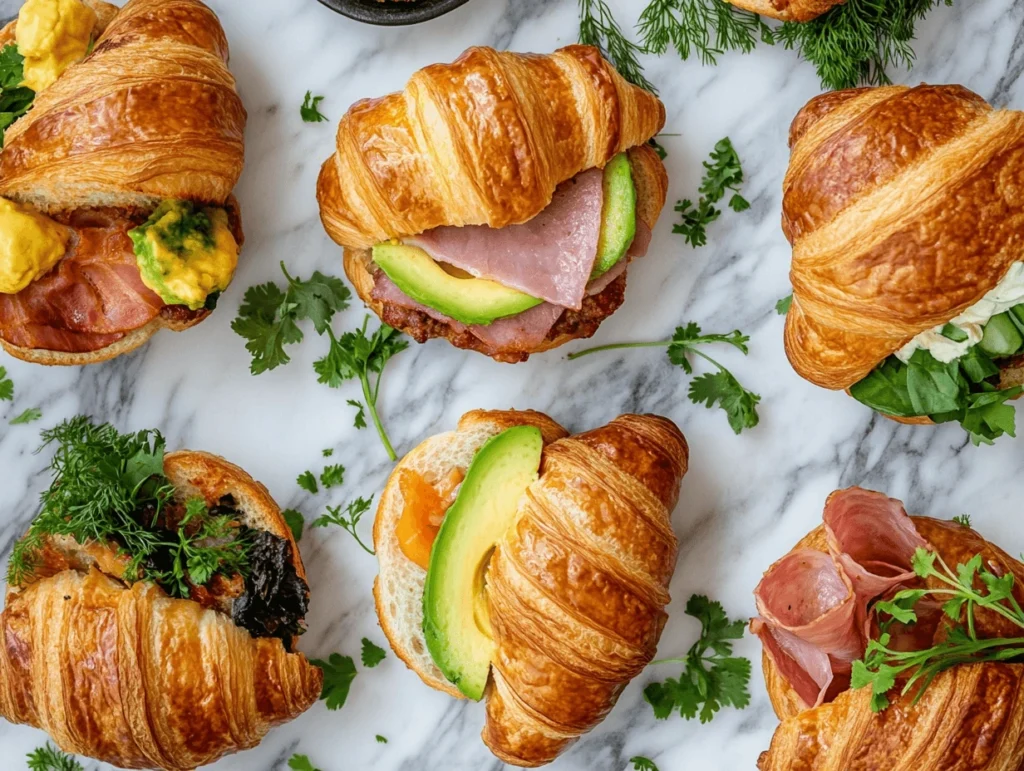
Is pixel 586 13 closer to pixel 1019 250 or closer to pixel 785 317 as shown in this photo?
pixel 785 317

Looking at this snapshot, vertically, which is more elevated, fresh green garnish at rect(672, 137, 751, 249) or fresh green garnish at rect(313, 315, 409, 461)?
fresh green garnish at rect(672, 137, 751, 249)

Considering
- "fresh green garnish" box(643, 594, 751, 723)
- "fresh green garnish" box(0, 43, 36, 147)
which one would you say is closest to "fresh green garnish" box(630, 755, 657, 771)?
"fresh green garnish" box(643, 594, 751, 723)

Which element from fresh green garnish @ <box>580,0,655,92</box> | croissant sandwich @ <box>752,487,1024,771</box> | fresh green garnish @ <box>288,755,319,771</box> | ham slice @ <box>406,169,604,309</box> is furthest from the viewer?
fresh green garnish @ <box>288,755,319,771</box>

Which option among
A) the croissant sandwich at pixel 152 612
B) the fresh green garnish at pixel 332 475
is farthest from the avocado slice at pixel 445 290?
the croissant sandwich at pixel 152 612

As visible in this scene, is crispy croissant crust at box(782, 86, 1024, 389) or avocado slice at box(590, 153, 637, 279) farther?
avocado slice at box(590, 153, 637, 279)

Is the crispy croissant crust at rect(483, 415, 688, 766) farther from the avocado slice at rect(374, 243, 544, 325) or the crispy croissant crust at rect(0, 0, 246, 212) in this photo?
the crispy croissant crust at rect(0, 0, 246, 212)

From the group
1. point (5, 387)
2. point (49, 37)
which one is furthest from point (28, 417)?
point (49, 37)
